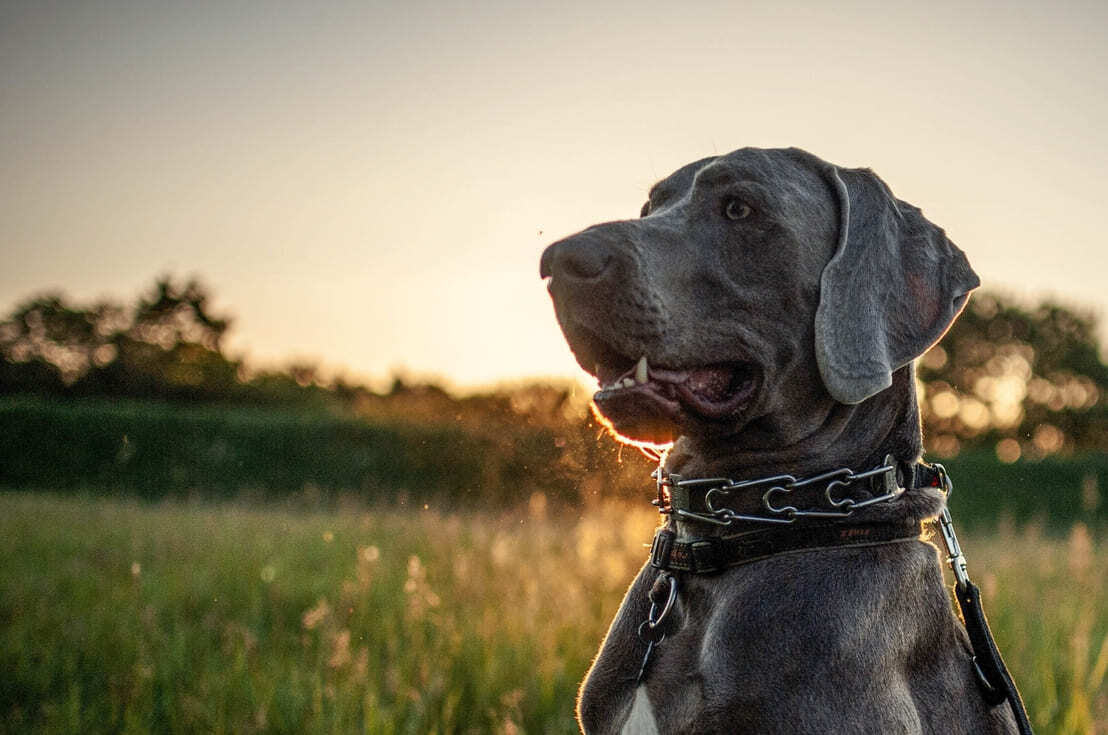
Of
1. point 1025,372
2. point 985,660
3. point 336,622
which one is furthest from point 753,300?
point 1025,372

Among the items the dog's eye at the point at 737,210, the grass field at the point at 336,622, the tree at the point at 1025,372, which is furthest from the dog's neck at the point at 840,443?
the tree at the point at 1025,372

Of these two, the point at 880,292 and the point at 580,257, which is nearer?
the point at 580,257

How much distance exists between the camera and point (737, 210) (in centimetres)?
258

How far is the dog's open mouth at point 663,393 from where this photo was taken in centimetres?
233

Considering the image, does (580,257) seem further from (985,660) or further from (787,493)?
(985,660)

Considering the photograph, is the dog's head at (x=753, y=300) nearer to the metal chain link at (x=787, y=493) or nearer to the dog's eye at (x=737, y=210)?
the dog's eye at (x=737, y=210)

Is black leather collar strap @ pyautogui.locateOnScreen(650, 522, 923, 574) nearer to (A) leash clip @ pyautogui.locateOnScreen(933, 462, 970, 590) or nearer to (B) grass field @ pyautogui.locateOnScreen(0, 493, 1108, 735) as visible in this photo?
(A) leash clip @ pyautogui.locateOnScreen(933, 462, 970, 590)

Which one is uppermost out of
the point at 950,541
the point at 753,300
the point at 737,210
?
the point at 737,210

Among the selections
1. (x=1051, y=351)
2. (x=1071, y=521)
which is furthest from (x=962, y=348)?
(x=1071, y=521)

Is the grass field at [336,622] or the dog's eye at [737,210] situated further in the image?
the grass field at [336,622]

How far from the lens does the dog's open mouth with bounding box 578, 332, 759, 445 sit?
2334 millimetres

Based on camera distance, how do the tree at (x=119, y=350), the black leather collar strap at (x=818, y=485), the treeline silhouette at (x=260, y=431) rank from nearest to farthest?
the black leather collar strap at (x=818, y=485) → the treeline silhouette at (x=260, y=431) → the tree at (x=119, y=350)

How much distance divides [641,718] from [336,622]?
3.58 m

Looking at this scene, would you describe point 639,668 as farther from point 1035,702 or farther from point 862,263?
point 1035,702
